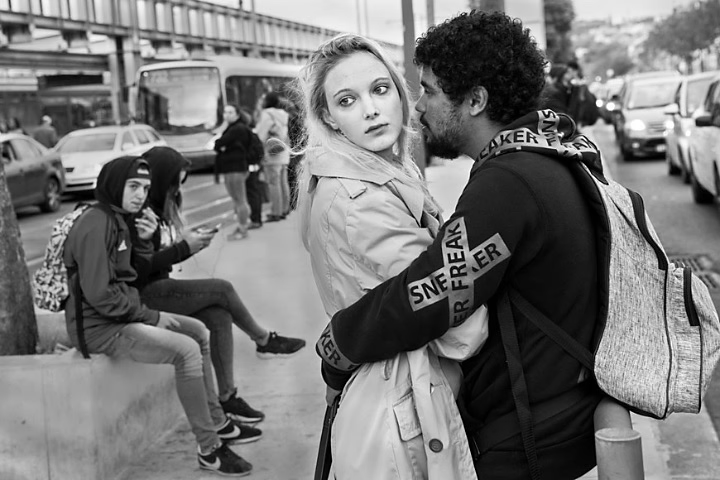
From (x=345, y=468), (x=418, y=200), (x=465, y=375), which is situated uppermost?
(x=418, y=200)

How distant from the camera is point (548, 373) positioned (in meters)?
2.26

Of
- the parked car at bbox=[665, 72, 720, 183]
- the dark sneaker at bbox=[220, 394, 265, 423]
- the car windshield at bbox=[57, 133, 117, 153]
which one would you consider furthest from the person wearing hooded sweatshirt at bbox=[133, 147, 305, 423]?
the car windshield at bbox=[57, 133, 117, 153]

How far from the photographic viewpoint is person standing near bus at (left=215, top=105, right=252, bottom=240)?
45.0ft

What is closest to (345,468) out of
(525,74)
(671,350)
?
(671,350)

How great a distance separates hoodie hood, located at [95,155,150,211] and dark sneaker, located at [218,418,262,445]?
1283 mm

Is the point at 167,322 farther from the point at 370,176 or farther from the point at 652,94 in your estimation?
the point at 652,94

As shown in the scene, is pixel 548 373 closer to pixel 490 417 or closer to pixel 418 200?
pixel 490 417

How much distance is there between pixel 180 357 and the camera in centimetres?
514

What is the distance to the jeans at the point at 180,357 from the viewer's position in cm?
505

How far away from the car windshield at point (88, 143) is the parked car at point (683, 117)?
1320 cm

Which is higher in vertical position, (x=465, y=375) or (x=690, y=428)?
(x=465, y=375)

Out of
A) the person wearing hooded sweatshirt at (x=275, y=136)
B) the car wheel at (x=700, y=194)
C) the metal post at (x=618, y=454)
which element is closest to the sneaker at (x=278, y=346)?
the metal post at (x=618, y=454)

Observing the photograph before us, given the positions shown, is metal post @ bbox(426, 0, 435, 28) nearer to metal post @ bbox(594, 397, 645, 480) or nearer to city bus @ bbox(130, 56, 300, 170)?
metal post @ bbox(594, 397, 645, 480)

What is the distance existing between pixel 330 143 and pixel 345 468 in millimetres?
764
